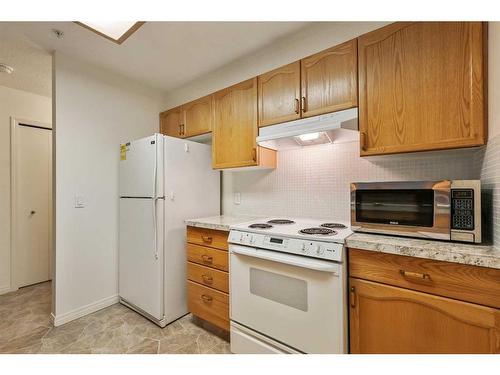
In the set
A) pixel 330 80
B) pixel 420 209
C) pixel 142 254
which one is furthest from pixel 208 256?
pixel 330 80

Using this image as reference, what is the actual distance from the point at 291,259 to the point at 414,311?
60 cm

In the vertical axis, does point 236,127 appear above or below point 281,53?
below

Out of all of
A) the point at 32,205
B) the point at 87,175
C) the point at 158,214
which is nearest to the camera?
the point at 158,214

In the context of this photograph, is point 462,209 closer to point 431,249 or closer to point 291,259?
point 431,249

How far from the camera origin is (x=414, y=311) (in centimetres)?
107

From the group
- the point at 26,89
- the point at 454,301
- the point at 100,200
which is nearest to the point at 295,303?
the point at 454,301

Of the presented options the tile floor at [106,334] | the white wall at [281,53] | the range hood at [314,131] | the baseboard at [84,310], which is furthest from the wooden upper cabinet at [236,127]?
the baseboard at [84,310]

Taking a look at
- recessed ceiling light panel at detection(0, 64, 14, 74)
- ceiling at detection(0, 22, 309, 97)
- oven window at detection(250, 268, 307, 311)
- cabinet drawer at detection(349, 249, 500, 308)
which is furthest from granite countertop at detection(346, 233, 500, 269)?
recessed ceiling light panel at detection(0, 64, 14, 74)

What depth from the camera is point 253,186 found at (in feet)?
7.67

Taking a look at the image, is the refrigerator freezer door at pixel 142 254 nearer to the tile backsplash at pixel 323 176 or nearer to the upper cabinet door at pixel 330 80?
the tile backsplash at pixel 323 176

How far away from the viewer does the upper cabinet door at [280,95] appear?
5.60 ft

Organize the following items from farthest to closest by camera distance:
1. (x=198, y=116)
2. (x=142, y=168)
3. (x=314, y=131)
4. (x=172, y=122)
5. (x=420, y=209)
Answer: (x=172, y=122) < (x=198, y=116) < (x=142, y=168) < (x=314, y=131) < (x=420, y=209)

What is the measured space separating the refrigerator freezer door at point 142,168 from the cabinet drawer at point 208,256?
54 centimetres

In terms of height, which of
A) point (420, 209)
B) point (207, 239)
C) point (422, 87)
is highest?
point (422, 87)
